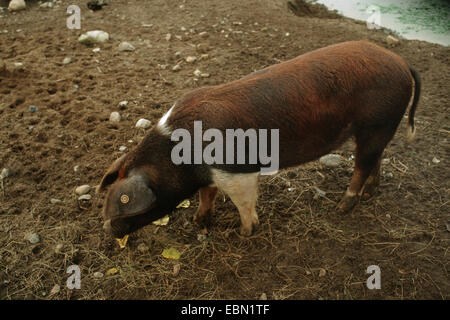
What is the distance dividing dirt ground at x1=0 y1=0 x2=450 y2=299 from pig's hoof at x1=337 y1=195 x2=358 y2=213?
0.22 feet

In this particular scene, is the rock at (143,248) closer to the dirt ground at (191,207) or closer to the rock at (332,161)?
the dirt ground at (191,207)

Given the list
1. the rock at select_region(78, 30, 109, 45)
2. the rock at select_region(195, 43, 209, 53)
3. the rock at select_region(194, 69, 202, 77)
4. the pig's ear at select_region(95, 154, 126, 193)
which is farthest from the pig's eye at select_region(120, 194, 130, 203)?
the rock at select_region(78, 30, 109, 45)

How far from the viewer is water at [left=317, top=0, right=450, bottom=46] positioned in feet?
20.9

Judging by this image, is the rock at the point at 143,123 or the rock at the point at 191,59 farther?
the rock at the point at 191,59

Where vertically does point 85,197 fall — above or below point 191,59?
below

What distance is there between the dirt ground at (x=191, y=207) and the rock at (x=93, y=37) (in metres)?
0.12

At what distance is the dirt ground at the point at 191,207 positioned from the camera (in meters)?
2.72

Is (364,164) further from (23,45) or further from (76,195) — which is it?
(23,45)

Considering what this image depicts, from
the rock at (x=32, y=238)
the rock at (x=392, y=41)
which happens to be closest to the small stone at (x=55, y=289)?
the rock at (x=32, y=238)

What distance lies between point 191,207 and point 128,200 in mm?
1058

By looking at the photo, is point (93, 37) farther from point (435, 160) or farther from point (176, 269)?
point (435, 160)

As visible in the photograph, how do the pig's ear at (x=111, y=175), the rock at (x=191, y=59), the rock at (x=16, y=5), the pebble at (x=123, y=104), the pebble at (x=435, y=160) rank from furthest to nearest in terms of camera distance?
the rock at (x=16, y=5), the rock at (x=191, y=59), the pebble at (x=123, y=104), the pebble at (x=435, y=160), the pig's ear at (x=111, y=175)

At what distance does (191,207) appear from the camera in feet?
11.0

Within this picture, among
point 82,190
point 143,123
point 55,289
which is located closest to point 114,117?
point 143,123
